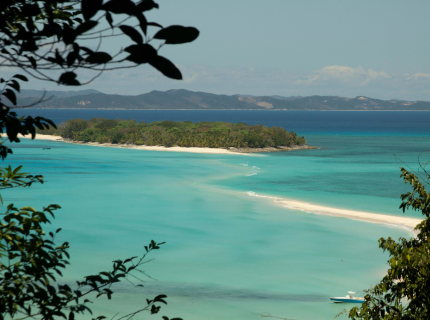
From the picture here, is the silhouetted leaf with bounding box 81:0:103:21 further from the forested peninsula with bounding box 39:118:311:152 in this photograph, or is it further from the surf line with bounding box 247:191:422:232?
the forested peninsula with bounding box 39:118:311:152

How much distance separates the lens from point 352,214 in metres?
22.5

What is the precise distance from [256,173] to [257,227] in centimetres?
1687

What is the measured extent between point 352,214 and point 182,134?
1555 inches

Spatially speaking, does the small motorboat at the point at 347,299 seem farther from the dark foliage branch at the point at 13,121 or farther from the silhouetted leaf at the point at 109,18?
the silhouetted leaf at the point at 109,18

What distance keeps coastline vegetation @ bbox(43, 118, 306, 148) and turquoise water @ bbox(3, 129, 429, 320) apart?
16.0 meters

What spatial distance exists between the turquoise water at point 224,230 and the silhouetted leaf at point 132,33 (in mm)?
10496

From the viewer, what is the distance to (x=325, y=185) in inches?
1221

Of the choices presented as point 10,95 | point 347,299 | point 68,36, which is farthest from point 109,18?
point 347,299

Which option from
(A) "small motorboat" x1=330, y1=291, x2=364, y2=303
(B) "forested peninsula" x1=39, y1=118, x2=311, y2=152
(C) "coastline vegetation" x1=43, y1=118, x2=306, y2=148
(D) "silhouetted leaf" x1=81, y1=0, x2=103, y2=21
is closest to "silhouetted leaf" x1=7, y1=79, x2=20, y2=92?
(D) "silhouetted leaf" x1=81, y1=0, x2=103, y2=21

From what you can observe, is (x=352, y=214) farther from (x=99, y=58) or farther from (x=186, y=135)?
(x=186, y=135)

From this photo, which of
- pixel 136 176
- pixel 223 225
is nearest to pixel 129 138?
pixel 136 176

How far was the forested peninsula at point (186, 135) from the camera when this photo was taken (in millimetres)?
56656

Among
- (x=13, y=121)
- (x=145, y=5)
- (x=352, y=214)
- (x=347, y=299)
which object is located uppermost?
(x=145, y=5)

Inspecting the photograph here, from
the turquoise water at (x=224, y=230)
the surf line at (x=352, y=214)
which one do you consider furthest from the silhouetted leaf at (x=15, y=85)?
the surf line at (x=352, y=214)
